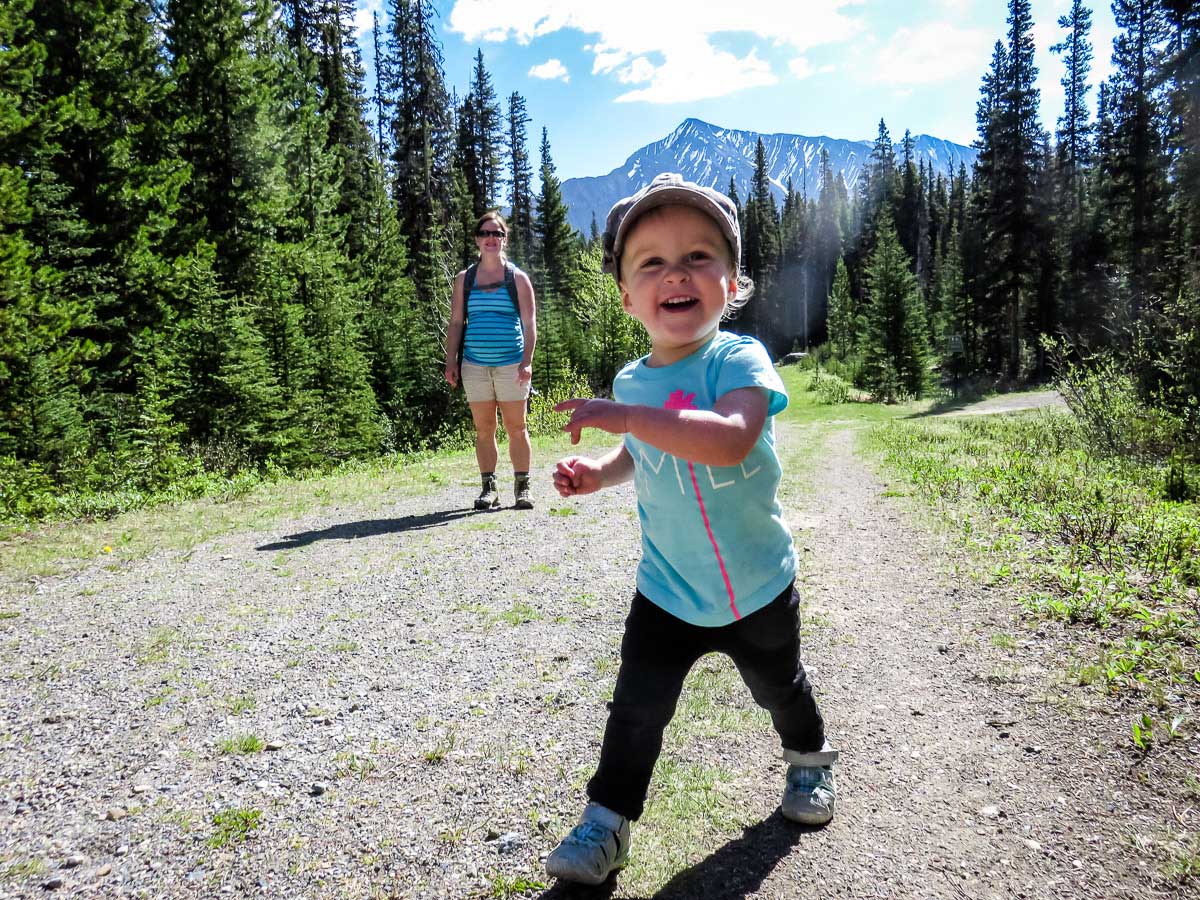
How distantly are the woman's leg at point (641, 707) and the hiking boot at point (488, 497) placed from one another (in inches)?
190

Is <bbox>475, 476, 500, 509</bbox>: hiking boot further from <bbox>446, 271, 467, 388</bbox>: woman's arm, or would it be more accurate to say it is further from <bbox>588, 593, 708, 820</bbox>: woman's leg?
<bbox>588, 593, 708, 820</bbox>: woman's leg

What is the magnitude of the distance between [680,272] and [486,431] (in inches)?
192

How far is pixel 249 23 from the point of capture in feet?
63.5

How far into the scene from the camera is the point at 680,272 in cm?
189

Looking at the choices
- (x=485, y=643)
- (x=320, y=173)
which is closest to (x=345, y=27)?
(x=320, y=173)

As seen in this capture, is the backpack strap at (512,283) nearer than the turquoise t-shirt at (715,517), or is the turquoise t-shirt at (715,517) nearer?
the turquoise t-shirt at (715,517)

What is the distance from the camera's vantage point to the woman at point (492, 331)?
6344 millimetres

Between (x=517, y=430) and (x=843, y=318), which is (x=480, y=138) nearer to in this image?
(x=843, y=318)

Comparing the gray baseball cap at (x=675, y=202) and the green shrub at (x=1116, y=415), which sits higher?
the gray baseball cap at (x=675, y=202)

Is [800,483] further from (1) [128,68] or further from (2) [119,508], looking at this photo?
(1) [128,68]

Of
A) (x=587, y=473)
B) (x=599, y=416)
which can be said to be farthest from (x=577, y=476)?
(x=599, y=416)

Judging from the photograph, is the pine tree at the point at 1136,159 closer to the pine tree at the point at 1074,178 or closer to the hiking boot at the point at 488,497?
the pine tree at the point at 1074,178

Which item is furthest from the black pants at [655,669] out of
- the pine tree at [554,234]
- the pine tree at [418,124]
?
the pine tree at [554,234]

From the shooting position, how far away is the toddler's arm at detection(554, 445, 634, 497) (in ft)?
6.88
